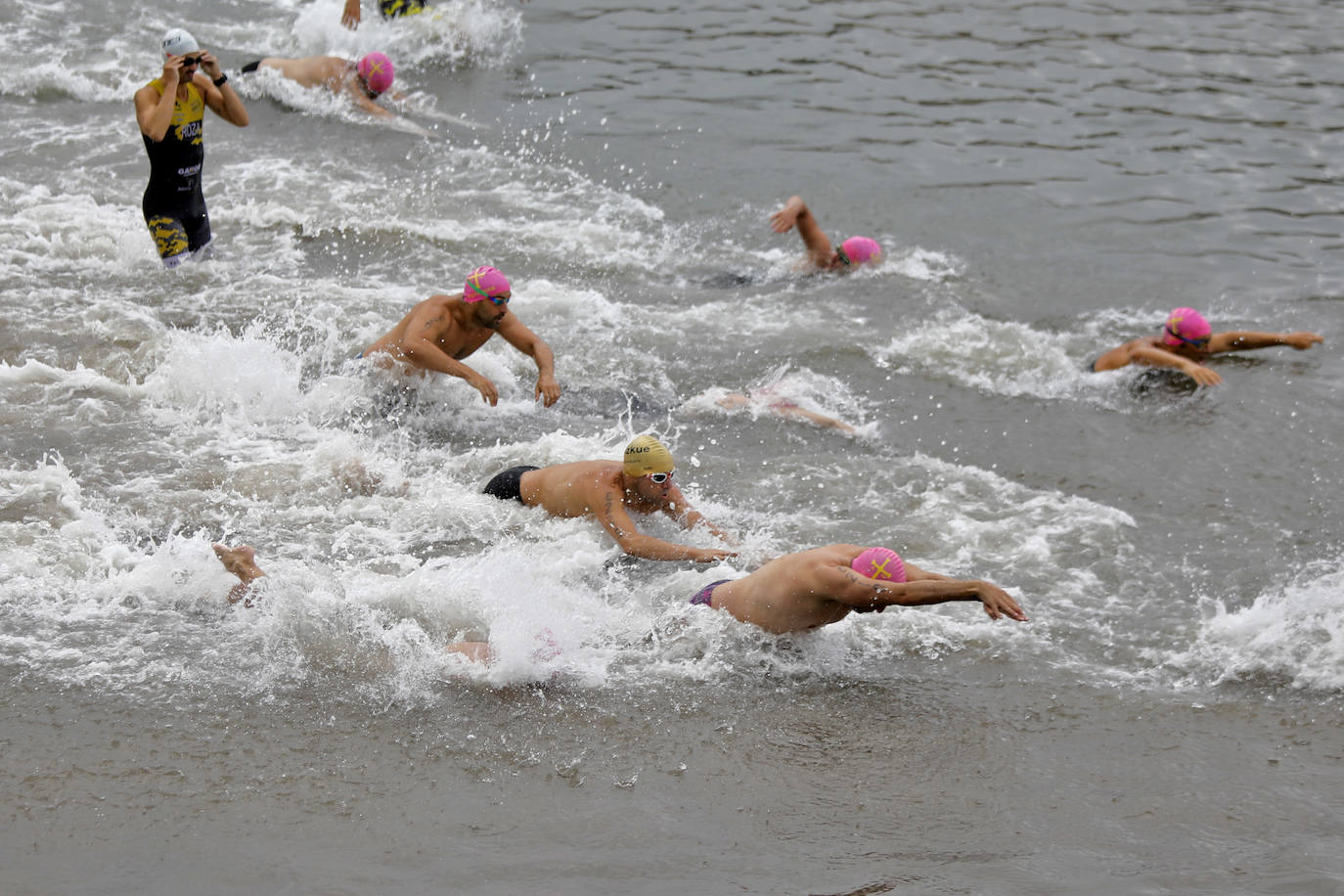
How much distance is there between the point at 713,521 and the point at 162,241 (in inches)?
216

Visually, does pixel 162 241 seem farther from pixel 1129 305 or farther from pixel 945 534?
pixel 1129 305

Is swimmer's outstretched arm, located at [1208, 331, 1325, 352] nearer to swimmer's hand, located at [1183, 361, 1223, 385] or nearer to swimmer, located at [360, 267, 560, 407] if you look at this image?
swimmer's hand, located at [1183, 361, 1223, 385]

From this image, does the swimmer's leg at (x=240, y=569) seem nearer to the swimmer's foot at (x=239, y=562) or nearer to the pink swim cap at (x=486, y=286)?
the swimmer's foot at (x=239, y=562)

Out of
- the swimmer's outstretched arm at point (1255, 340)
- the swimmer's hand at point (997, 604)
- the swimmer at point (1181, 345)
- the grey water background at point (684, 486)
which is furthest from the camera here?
the swimmer's outstretched arm at point (1255, 340)

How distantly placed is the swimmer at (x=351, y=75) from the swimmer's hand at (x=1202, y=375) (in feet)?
30.3

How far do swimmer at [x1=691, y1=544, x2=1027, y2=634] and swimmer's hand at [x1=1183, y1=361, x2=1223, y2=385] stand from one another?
4507mm

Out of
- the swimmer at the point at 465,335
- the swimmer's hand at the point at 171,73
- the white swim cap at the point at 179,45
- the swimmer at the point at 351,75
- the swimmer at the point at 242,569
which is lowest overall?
the swimmer at the point at 242,569

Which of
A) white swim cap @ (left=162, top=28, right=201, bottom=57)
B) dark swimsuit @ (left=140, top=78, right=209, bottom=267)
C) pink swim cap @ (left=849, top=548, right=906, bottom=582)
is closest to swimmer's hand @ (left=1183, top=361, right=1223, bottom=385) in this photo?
pink swim cap @ (left=849, top=548, right=906, bottom=582)

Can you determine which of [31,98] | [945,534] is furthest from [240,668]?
[31,98]

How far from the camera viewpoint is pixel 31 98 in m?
14.6

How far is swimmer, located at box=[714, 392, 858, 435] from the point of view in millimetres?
9250

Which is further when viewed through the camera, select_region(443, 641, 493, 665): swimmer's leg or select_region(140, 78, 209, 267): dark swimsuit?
select_region(140, 78, 209, 267): dark swimsuit

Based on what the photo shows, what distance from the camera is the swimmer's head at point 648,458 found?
732cm

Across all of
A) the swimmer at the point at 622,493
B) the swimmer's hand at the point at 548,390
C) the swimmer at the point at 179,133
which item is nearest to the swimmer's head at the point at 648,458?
the swimmer at the point at 622,493
